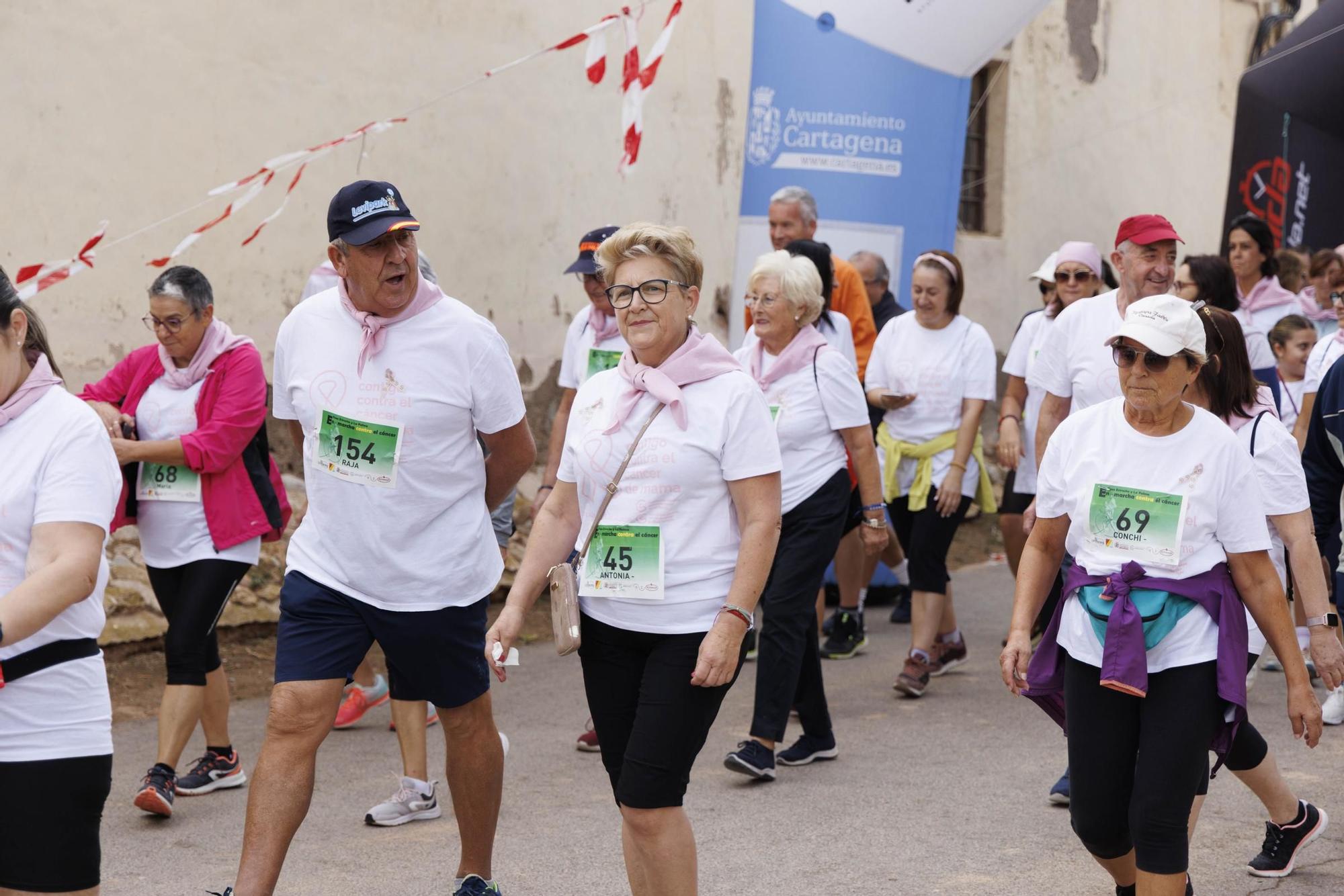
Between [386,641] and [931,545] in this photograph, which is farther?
[931,545]

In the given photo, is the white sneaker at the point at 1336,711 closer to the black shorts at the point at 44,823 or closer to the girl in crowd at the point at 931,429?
the girl in crowd at the point at 931,429

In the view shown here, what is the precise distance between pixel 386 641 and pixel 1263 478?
233cm

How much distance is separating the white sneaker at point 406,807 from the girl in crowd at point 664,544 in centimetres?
175

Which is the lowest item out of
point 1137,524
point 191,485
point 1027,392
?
point 191,485

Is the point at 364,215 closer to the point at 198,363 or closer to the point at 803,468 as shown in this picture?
the point at 198,363

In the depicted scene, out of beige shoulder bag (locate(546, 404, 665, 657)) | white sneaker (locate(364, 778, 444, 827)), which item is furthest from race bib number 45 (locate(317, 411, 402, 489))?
white sneaker (locate(364, 778, 444, 827))

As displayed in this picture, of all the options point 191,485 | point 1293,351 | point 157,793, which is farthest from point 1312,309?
point 157,793

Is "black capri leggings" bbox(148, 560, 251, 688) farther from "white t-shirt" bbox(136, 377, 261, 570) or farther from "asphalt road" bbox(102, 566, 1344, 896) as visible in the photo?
"asphalt road" bbox(102, 566, 1344, 896)

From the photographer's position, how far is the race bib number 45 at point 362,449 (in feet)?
13.8

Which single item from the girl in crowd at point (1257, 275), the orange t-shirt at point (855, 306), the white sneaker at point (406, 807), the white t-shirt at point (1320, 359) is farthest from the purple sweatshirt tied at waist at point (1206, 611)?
the girl in crowd at point (1257, 275)

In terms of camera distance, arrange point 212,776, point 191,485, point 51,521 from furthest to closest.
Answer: point 212,776, point 191,485, point 51,521

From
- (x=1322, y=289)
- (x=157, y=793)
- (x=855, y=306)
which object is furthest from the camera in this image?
(x=1322, y=289)

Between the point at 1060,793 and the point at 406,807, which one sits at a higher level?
the point at 1060,793

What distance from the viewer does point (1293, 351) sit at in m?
8.01
